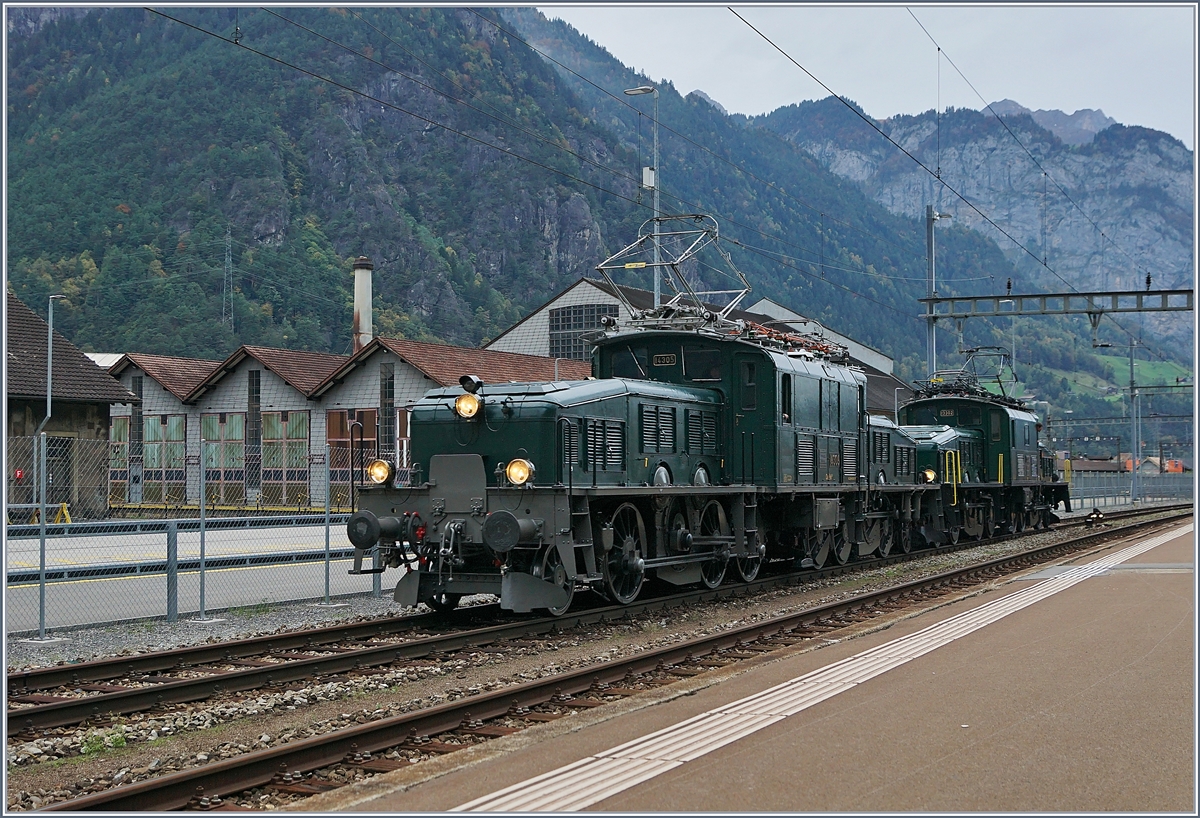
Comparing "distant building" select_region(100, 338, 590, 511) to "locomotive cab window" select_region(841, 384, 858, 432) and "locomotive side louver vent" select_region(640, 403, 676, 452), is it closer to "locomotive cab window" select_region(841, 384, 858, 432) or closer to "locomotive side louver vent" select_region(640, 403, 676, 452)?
"locomotive cab window" select_region(841, 384, 858, 432)

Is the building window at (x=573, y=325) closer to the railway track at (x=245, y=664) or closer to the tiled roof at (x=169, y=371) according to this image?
the tiled roof at (x=169, y=371)

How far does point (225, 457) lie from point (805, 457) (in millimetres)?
30043

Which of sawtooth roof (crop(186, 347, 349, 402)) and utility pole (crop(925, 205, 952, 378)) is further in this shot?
sawtooth roof (crop(186, 347, 349, 402))

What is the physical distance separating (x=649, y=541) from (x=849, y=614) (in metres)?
2.68

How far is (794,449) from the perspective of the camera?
17438mm

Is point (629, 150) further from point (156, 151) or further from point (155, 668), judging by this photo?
point (155, 668)

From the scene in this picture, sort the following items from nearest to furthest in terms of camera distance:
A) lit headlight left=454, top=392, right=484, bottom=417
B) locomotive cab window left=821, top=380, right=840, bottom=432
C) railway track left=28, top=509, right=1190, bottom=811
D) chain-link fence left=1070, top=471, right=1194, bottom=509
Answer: railway track left=28, top=509, right=1190, bottom=811 < lit headlight left=454, top=392, right=484, bottom=417 < locomotive cab window left=821, top=380, right=840, bottom=432 < chain-link fence left=1070, top=471, right=1194, bottom=509

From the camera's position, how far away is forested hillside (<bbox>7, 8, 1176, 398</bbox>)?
89875mm

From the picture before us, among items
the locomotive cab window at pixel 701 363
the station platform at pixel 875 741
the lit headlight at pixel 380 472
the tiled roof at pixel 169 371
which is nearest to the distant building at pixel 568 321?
the tiled roof at pixel 169 371

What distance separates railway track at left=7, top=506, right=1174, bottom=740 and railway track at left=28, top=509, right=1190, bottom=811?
1.12 meters

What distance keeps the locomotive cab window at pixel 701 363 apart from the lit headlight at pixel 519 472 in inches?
190

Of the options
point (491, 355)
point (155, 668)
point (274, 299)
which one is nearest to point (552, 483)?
point (155, 668)

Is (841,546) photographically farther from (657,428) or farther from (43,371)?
(43,371)

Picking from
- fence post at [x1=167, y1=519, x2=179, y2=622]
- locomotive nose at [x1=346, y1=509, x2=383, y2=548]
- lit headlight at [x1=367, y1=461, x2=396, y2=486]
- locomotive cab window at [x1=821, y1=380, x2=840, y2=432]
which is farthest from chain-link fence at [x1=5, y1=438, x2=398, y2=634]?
locomotive cab window at [x1=821, y1=380, x2=840, y2=432]
